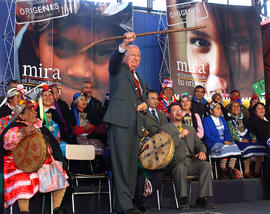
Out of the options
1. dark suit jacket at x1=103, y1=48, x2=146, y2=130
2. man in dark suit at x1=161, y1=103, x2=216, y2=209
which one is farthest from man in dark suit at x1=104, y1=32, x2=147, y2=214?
man in dark suit at x1=161, y1=103, x2=216, y2=209

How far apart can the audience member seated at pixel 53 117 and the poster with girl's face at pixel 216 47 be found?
4860 millimetres

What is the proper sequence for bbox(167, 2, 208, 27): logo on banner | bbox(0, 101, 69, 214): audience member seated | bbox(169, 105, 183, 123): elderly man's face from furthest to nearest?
bbox(167, 2, 208, 27): logo on banner < bbox(169, 105, 183, 123): elderly man's face < bbox(0, 101, 69, 214): audience member seated

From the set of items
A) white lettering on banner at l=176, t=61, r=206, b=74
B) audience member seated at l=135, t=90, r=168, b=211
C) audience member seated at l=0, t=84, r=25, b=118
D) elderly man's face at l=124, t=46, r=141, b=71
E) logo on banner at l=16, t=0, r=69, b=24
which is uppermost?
logo on banner at l=16, t=0, r=69, b=24

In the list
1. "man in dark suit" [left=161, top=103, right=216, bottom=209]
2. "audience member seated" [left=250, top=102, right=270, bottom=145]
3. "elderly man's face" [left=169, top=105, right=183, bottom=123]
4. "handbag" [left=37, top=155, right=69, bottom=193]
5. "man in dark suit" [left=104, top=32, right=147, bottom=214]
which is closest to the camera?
"man in dark suit" [left=104, top=32, right=147, bottom=214]

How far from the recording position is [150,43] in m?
10.8

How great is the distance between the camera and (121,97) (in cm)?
379

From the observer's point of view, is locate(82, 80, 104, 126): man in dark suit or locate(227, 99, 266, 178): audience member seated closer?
locate(82, 80, 104, 126): man in dark suit

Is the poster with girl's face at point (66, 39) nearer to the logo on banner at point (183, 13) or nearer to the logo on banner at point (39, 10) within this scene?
the logo on banner at point (39, 10)

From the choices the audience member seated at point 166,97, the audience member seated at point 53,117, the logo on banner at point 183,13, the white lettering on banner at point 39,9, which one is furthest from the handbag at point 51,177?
the logo on banner at point 183,13

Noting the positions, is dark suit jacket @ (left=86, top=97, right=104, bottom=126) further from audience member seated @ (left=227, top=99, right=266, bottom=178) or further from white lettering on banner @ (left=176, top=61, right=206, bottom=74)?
white lettering on banner @ (left=176, top=61, right=206, bottom=74)

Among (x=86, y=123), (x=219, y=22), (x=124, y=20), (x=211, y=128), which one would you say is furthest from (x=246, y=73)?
(x=86, y=123)

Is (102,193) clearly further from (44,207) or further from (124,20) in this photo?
(124,20)

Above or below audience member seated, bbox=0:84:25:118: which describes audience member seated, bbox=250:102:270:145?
below

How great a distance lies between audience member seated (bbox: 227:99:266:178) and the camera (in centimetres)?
632
